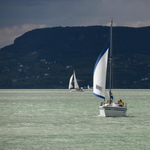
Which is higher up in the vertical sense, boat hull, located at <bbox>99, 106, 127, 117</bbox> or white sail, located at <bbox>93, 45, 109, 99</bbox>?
white sail, located at <bbox>93, 45, 109, 99</bbox>

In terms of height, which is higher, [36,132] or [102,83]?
[102,83]

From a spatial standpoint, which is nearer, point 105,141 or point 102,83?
point 105,141

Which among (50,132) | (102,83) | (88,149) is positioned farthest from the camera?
(102,83)

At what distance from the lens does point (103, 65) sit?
2226 inches

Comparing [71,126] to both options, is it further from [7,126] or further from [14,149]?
[14,149]

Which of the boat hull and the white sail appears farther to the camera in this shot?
the white sail

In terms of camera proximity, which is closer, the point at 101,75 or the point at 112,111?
the point at 112,111

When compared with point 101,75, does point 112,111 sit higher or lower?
lower

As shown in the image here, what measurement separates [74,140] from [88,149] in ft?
15.0

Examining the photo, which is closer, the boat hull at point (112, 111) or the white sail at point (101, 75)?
the boat hull at point (112, 111)

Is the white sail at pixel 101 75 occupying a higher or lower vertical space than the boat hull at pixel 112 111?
higher

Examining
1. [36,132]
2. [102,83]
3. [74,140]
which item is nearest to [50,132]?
[36,132]

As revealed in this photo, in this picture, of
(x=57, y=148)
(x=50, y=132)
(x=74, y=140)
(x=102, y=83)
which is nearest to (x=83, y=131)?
(x=50, y=132)

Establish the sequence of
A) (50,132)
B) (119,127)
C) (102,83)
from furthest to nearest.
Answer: (102,83) < (119,127) < (50,132)
